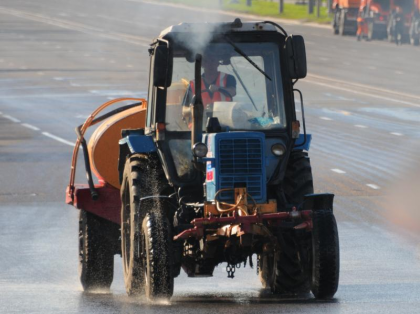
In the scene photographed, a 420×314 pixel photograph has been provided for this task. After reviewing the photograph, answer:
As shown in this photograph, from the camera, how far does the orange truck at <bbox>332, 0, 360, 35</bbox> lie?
59438 mm

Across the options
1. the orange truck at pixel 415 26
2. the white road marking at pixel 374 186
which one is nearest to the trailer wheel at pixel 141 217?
the white road marking at pixel 374 186

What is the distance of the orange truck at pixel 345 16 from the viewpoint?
59438 mm

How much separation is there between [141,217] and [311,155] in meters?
13.8

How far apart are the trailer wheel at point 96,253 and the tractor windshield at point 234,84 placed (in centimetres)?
181

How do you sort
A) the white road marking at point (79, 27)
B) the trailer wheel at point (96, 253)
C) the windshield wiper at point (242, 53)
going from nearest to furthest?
the windshield wiper at point (242, 53) < the trailer wheel at point (96, 253) < the white road marking at point (79, 27)

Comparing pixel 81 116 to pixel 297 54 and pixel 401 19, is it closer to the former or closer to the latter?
pixel 297 54

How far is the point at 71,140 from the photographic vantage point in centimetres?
2650

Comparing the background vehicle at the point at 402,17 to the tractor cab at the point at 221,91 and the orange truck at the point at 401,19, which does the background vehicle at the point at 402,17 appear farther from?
the tractor cab at the point at 221,91

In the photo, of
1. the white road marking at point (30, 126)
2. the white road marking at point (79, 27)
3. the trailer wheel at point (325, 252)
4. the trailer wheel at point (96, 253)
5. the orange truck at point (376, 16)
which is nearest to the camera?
the trailer wheel at point (325, 252)

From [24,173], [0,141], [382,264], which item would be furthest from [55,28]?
[382,264]

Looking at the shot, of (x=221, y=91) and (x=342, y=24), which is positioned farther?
Result: (x=342, y=24)

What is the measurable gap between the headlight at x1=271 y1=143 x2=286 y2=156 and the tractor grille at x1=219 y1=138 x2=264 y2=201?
34cm

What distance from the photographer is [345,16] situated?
2378 inches

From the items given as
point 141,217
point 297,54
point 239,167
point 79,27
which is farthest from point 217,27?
point 79,27
